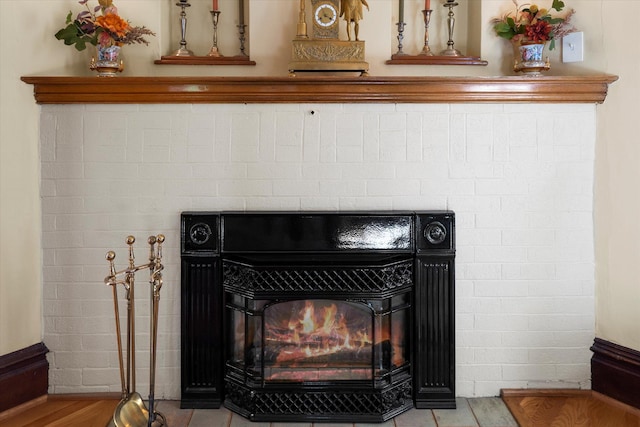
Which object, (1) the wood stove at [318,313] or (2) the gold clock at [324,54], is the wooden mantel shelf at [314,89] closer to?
(2) the gold clock at [324,54]

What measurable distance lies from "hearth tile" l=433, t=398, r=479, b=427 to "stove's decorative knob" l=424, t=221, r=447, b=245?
0.76m

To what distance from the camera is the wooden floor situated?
2787 millimetres

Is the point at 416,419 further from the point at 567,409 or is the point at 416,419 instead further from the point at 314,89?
the point at 314,89

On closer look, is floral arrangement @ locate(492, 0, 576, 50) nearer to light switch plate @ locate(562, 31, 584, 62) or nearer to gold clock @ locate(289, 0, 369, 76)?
light switch plate @ locate(562, 31, 584, 62)

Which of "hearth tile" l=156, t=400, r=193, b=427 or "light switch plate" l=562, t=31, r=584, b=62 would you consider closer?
"hearth tile" l=156, t=400, r=193, b=427

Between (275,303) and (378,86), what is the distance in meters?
1.07

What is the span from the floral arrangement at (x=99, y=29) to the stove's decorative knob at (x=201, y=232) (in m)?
0.90

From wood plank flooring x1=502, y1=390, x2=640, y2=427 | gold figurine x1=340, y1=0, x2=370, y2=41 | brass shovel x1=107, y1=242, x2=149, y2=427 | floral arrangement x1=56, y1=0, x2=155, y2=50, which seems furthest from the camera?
gold figurine x1=340, y1=0, x2=370, y2=41

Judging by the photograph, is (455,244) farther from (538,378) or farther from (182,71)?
(182,71)

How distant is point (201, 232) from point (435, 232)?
1.05 m

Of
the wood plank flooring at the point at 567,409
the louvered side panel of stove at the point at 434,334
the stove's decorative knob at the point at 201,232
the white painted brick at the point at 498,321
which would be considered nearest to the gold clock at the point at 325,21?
the stove's decorative knob at the point at 201,232

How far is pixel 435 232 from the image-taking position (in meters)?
2.95

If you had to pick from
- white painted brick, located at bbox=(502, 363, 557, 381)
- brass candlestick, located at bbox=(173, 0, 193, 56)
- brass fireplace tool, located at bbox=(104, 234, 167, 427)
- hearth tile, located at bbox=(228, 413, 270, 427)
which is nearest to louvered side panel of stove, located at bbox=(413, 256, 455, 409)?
white painted brick, located at bbox=(502, 363, 557, 381)

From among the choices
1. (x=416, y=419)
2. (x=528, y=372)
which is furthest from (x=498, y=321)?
(x=416, y=419)
